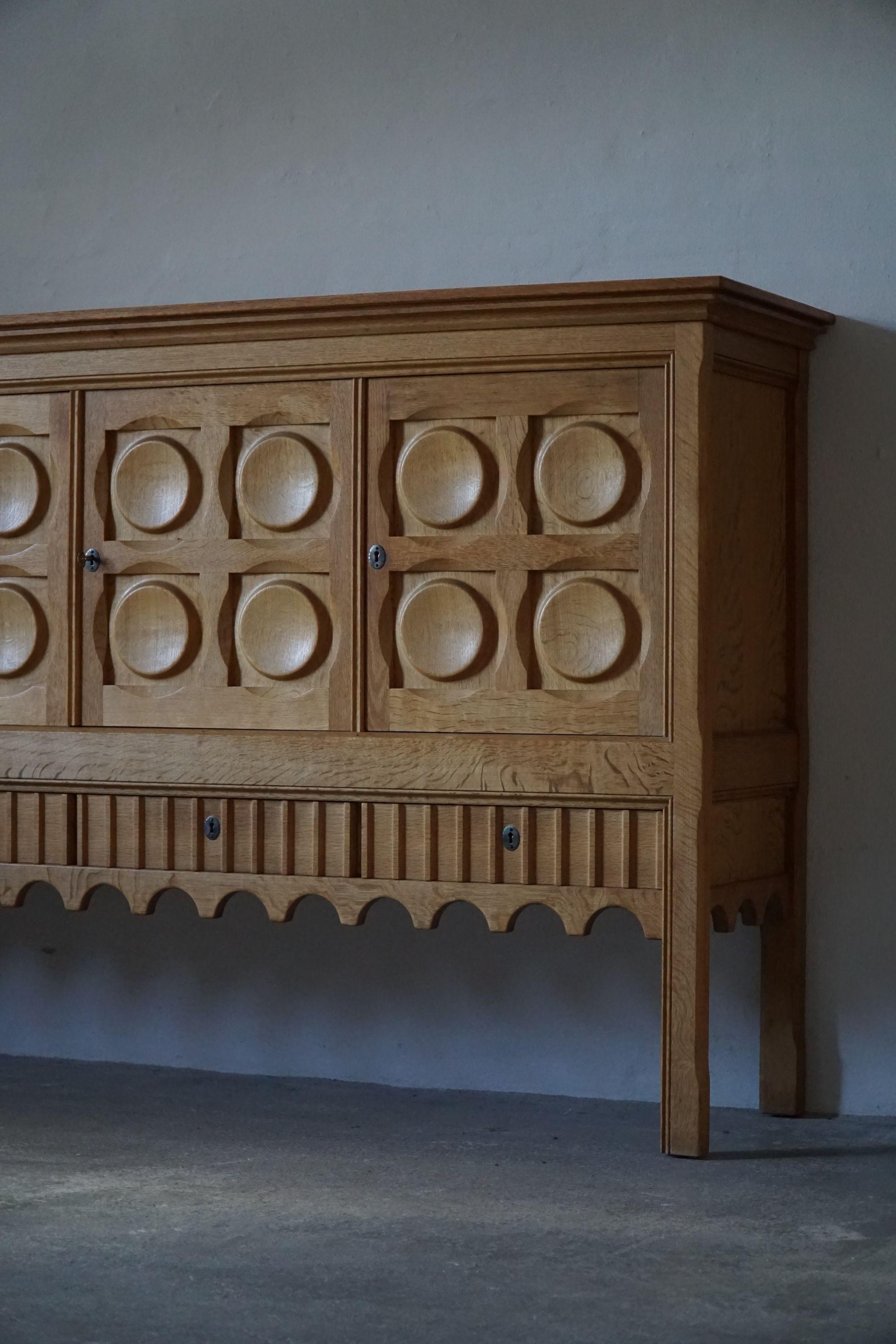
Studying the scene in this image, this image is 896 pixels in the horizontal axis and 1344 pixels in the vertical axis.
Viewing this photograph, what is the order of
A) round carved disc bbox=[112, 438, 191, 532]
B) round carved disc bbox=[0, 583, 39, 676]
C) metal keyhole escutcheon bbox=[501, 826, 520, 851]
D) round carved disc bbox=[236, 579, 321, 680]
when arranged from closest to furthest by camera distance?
1. metal keyhole escutcheon bbox=[501, 826, 520, 851]
2. round carved disc bbox=[236, 579, 321, 680]
3. round carved disc bbox=[112, 438, 191, 532]
4. round carved disc bbox=[0, 583, 39, 676]

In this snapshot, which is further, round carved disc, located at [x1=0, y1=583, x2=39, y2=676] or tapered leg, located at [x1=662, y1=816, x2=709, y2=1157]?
round carved disc, located at [x1=0, y1=583, x2=39, y2=676]

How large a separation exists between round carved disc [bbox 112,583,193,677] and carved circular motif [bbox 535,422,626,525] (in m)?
0.87

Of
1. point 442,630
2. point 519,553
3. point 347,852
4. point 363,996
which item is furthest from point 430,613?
point 363,996

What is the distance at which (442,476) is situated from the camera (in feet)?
12.4

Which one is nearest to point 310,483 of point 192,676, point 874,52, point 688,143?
point 192,676

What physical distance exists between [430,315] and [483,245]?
762 millimetres

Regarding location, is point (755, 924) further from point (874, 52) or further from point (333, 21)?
point (333, 21)

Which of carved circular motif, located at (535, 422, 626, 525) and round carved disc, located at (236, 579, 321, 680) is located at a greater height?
carved circular motif, located at (535, 422, 626, 525)

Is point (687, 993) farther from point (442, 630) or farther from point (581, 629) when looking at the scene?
point (442, 630)

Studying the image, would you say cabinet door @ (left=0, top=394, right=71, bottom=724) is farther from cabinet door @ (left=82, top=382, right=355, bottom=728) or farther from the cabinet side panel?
the cabinet side panel

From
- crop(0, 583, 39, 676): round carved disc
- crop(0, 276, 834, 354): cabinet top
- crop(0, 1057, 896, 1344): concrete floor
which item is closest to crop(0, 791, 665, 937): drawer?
crop(0, 583, 39, 676): round carved disc

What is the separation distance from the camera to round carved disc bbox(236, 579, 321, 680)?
12.6ft

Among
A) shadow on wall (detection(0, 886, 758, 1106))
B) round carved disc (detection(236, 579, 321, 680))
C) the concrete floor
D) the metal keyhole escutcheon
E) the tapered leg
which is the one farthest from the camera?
shadow on wall (detection(0, 886, 758, 1106))

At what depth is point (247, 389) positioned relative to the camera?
3.93 meters
